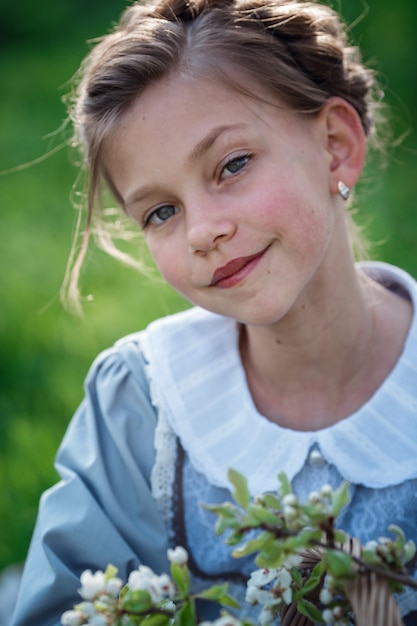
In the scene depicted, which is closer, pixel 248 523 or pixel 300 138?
pixel 248 523

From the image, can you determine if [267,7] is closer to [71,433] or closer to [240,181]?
[240,181]

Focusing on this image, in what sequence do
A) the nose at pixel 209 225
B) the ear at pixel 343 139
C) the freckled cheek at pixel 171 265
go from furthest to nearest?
the ear at pixel 343 139, the freckled cheek at pixel 171 265, the nose at pixel 209 225

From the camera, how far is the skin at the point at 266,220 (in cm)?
141

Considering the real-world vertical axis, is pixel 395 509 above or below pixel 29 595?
below

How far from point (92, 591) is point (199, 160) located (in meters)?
0.74

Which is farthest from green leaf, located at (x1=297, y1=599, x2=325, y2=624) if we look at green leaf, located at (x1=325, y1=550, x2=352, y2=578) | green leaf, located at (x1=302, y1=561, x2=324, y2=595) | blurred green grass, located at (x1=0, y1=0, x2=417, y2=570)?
blurred green grass, located at (x1=0, y1=0, x2=417, y2=570)

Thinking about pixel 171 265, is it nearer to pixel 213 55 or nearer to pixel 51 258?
pixel 213 55

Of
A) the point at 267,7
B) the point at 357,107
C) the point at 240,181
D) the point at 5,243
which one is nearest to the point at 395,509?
the point at 240,181

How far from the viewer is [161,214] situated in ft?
5.06

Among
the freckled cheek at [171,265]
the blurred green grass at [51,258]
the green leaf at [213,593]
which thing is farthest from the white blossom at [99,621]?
the blurred green grass at [51,258]

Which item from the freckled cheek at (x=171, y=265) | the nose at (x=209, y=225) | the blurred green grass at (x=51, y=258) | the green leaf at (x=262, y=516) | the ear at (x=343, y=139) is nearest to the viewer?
the green leaf at (x=262, y=516)

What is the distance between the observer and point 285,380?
1693mm

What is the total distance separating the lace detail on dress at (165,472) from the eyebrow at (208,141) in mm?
549

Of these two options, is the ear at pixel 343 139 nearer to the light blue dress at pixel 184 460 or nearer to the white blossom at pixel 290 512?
the light blue dress at pixel 184 460
